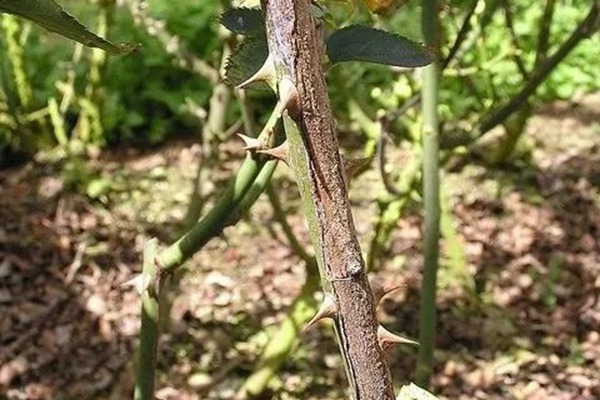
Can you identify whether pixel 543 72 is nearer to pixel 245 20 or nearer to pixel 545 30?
pixel 545 30

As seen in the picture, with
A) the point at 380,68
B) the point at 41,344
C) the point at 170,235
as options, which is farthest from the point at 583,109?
the point at 41,344

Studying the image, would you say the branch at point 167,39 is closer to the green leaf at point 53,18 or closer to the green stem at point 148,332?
the green stem at point 148,332

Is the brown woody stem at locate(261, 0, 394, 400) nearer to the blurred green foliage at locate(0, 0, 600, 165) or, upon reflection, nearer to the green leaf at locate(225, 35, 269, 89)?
the green leaf at locate(225, 35, 269, 89)

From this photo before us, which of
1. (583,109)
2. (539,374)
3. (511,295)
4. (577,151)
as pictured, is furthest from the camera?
(583,109)

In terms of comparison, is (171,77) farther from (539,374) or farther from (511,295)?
(539,374)

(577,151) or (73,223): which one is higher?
(577,151)

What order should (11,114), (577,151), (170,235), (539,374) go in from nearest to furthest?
(539,374) < (170,235) < (11,114) < (577,151)
